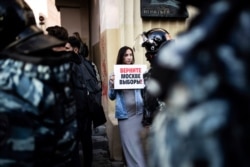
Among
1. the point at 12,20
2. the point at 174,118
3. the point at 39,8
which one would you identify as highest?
the point at 39,8

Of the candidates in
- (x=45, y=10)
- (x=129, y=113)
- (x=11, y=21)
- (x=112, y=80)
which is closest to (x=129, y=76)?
(x=112, y=80)

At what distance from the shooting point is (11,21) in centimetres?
207

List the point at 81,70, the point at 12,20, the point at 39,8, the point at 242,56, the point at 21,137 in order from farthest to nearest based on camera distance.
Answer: the point at 39,8
the point at 81,70
the point at 12,20
the point at 21,137
the point at 242,56

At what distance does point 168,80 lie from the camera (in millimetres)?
958

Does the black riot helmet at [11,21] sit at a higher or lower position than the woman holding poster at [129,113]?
higher

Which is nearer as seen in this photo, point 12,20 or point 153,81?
point 153,81

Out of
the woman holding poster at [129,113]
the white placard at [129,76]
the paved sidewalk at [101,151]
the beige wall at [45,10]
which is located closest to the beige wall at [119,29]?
the paved sidewalk at [101,151]

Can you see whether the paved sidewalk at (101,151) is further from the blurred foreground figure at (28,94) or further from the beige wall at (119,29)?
the blurred foreground figure at (28,94)

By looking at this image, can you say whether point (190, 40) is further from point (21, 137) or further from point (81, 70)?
point (81, 70)

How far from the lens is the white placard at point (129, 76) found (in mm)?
4820

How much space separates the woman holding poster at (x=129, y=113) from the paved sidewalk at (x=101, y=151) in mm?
867

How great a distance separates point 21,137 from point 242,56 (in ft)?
4.36

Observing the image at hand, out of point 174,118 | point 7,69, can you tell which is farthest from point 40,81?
point 174,118

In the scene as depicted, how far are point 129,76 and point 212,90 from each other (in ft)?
13.0
